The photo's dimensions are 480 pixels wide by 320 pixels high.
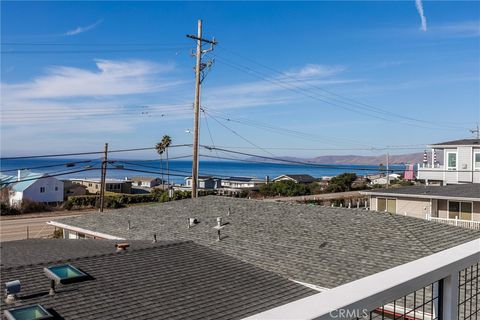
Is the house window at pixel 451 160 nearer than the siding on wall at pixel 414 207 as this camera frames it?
No

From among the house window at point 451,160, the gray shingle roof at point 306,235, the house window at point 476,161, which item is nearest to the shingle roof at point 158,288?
the gray shingle roof at point 306,235

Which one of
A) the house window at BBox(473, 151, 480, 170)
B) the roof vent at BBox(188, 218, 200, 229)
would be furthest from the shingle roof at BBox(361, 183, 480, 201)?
the roof vent at BBox(188, 218, 200, 229)

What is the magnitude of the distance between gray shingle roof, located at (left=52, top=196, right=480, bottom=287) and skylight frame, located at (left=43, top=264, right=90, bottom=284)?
5.00m

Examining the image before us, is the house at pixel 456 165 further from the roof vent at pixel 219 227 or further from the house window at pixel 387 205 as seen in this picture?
the roof vent at pixel 219 227

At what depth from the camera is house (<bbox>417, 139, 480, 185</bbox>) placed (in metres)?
31.4

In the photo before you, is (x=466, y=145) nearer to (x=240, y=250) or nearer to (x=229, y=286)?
(x=240, y=250)

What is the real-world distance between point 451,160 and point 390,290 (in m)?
35.6

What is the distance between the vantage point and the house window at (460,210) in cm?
2241

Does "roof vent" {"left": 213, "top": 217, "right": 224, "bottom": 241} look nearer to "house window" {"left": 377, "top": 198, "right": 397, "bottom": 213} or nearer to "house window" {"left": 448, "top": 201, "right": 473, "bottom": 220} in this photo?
"house window" {"left": 377, "top": 198, "right": 397, "bottom": 213}

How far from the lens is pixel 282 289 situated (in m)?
9.66

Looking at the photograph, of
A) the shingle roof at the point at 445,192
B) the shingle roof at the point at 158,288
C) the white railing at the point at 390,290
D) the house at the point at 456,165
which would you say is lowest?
the shingle roof at the point at 158,288

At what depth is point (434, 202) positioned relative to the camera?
23.7m

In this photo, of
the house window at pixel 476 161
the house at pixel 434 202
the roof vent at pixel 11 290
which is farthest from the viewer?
the house window at pixel 476 161

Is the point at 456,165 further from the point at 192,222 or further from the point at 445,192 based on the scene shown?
the point at 192,222
